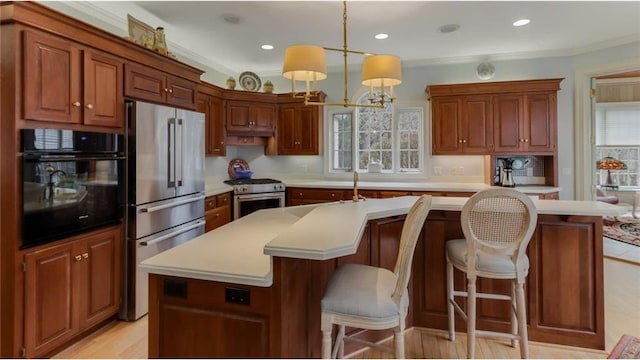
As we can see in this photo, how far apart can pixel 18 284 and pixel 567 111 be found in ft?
19.5

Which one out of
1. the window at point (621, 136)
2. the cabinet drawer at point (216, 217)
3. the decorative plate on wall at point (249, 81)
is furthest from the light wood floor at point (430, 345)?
the window at point (621, 136)

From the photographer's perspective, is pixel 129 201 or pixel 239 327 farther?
pixel 129 201

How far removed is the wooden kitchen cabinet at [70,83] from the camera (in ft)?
6.84

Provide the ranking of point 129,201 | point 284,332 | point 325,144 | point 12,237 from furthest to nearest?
1. point 325,144
2. point 129,201
3. point 12,237
4. point 284,332

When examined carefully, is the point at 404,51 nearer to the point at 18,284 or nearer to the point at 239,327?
the point at 239,327

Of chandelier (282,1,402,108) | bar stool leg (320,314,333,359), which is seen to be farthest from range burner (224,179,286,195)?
bar stool leg (320,314,333,359)

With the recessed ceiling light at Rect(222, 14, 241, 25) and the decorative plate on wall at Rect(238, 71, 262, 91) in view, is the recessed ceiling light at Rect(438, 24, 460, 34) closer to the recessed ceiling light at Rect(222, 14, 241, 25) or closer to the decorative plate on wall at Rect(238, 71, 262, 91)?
the recessed ceiling light at Rect(222, 14, 241, 25)

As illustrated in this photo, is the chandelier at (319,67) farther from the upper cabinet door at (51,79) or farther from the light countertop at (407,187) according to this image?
the light countertop at (407,187)

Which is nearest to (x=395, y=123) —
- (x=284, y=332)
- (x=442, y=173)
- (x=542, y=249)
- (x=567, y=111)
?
(x=442, y=173)

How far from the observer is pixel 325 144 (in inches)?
214

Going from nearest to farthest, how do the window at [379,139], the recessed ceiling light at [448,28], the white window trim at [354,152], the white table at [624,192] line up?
the recessed ceiling light at [448,28] < the white window trim at [354,152] < the window at [379,139] < the white table at [624,192]

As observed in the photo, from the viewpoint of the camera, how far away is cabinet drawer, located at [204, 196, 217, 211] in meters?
3.98

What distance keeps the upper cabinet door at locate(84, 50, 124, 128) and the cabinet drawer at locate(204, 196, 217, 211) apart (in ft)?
4.74

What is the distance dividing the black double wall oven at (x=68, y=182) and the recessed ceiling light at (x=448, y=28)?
334 centimetres
